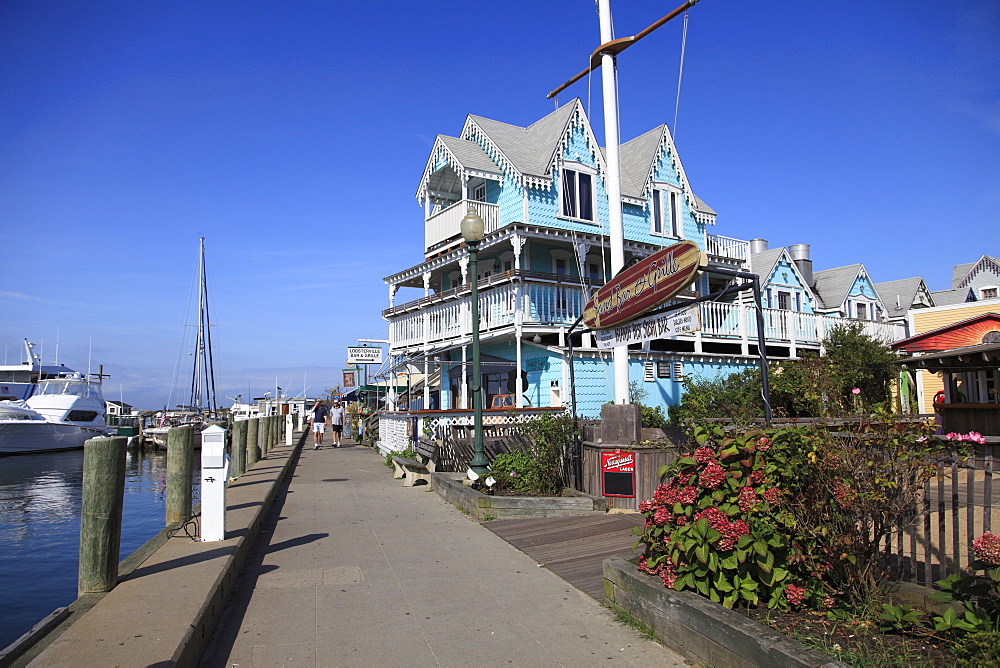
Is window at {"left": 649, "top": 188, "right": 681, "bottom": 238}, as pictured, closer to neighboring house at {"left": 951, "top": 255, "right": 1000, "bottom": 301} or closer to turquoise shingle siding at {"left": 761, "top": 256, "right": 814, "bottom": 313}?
turquoise shingle siding at {"left": 761, "top": 256, "right": 814, "bottom": 313}

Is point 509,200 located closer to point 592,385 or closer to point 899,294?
point 592,385

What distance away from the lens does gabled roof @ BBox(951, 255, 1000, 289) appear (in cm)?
4726

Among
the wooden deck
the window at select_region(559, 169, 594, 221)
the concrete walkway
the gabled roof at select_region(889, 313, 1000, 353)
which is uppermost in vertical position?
the window at select_region(559, 169, 594, 221)

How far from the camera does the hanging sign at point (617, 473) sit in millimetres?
9555

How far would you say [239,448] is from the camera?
14.5 metres

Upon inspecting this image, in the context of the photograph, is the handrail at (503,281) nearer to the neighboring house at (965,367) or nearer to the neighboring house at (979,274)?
the neighboring house at (965,367)

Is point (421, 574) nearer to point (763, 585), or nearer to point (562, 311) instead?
point (763, 585)

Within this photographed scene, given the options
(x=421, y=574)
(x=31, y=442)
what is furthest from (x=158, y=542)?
(x=31, y=442)

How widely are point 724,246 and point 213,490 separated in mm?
22048

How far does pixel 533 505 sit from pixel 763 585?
18.0 ft

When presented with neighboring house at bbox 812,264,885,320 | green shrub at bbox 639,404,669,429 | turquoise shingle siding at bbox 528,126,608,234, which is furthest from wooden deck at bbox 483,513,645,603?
neighboring house at bbox 812,264,885,320

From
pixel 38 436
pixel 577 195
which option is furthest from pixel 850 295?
pixel 38 436

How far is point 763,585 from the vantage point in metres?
4.62

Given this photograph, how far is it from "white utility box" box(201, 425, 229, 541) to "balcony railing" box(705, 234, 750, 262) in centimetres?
2090
